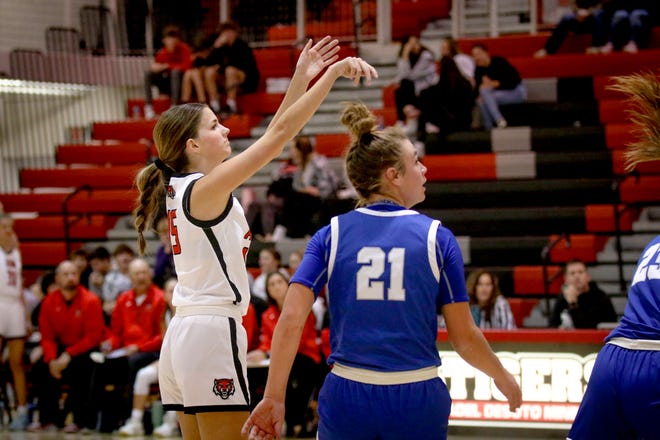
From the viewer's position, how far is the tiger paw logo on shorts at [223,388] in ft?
13.7

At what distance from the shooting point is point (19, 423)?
414 inches

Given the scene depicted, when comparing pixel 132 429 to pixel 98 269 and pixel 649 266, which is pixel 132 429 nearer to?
pixel 98 269

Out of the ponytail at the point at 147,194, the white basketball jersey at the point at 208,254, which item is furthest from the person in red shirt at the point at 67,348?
the white basketball jersey at the point at 208,254

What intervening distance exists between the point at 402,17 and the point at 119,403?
888 cm

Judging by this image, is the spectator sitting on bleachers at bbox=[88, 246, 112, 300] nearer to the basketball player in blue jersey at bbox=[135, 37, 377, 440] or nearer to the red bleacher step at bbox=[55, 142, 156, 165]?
the red bleacher step at bbox=[55, 142, 156, 165]

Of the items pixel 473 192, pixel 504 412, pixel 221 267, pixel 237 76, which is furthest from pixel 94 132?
pixel 221 267

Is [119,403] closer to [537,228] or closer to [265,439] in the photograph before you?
[537,228]

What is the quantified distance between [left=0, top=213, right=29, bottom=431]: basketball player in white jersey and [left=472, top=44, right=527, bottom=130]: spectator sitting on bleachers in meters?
5.74

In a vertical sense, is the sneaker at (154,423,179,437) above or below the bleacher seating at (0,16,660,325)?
below

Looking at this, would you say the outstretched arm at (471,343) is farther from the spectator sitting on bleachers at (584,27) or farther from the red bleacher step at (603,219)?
the spectator sitting on bleachers at (584,27)

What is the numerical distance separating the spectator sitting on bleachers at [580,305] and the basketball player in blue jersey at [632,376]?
540 cm

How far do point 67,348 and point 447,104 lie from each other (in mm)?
5369

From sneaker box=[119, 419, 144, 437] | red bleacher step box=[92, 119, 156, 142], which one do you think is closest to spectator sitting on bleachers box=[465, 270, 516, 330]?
sneaker box=[119, 419, 144, 437]

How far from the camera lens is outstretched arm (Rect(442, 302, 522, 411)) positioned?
3.58 meters
